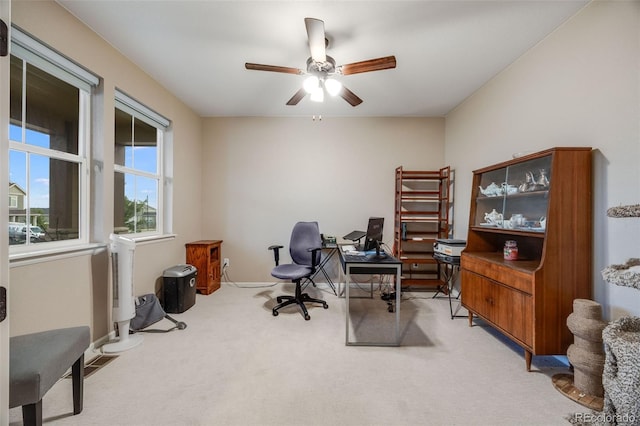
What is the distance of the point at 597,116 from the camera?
6.06 feet

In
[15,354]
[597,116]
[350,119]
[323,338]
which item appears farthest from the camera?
[350,119]

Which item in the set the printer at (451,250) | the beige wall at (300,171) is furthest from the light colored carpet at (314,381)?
the beige wall at (300,171)

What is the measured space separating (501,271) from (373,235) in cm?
116

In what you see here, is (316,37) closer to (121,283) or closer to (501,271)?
(501,271)

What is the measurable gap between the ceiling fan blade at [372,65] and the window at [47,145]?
2308mm

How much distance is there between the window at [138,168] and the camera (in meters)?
2.76

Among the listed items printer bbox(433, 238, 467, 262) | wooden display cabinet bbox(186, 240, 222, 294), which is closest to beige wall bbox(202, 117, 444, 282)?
wooden display cabinet bbox(186, 240, 222, 294)

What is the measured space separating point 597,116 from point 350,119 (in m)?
2.88

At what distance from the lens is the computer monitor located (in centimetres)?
269

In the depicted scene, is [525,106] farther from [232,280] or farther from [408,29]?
[232,280]

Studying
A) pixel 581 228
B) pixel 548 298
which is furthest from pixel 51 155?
pixel 581 228

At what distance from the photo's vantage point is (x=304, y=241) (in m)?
3.50

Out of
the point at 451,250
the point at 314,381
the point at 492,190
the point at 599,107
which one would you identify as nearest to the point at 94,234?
the point at 314,381

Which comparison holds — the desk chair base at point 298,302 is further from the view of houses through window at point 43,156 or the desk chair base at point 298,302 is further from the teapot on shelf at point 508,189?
the teapot on shelf at point 508,189
